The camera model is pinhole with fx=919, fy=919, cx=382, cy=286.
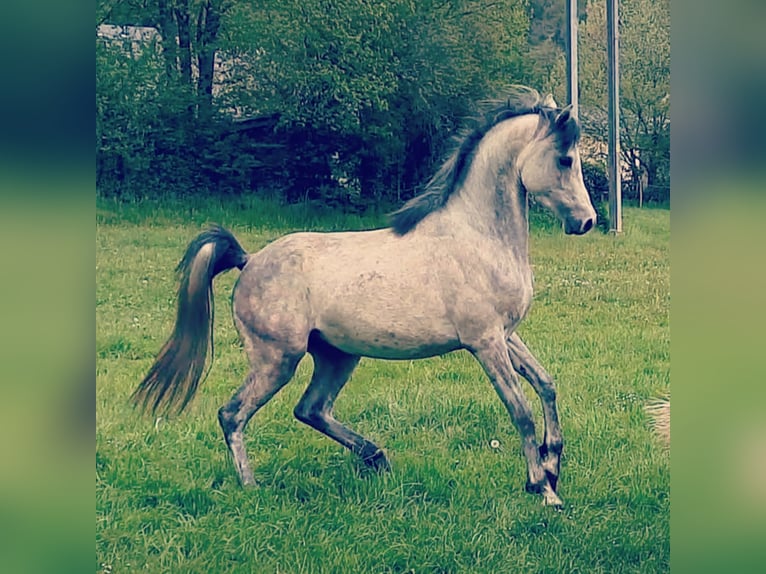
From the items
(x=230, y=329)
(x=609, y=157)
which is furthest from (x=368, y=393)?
(x=609, y=157)

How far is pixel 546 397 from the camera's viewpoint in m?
3.69

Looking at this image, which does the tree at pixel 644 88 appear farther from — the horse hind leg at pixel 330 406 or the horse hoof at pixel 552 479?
the horse hind leg at pixel 330 406

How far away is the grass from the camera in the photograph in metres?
3.59

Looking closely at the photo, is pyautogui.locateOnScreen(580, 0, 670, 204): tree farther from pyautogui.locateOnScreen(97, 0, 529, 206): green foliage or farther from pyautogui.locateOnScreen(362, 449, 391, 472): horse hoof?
pyautogui.locateOnScreen(362, 449, 391, 472): horse hoof

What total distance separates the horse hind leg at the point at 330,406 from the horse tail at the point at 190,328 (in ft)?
1.45

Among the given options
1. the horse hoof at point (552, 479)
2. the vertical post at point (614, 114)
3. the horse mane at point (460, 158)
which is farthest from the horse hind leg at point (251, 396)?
the vertical post at point (614, 114)

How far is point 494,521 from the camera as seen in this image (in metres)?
3.66

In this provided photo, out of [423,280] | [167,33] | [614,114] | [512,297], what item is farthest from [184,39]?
[614,114]

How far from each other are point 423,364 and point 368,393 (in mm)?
271

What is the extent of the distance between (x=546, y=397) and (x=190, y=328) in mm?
1458

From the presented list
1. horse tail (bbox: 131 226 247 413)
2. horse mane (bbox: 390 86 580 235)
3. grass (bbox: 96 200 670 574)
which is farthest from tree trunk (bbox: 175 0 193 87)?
horse mane (bbox: 390 86 580 235)

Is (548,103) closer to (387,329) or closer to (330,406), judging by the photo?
(387,329)
